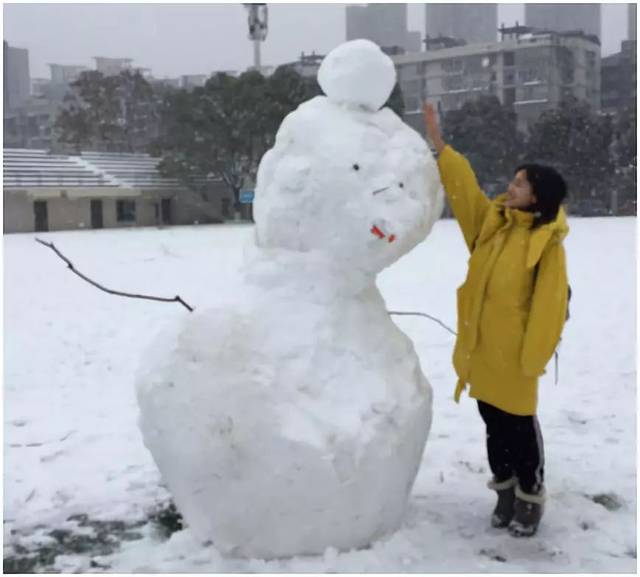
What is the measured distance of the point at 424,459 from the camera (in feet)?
14.2

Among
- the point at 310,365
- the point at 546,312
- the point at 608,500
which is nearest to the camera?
the point at 310,365

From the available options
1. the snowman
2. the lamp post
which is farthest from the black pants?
the lamp post

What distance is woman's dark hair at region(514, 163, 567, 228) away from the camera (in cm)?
329

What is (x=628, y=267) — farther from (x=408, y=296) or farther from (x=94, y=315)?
(x=94, y=315)

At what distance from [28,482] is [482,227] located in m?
2.47

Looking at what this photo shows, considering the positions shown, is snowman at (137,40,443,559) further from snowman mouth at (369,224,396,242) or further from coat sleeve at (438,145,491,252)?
coat sleeve at (438,145,491,252)

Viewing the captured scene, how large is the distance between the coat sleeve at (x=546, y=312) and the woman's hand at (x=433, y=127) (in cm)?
62

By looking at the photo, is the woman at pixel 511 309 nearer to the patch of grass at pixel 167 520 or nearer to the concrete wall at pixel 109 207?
the patch of grass at pixel 167 520

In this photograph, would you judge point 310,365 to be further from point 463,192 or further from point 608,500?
point 608,500

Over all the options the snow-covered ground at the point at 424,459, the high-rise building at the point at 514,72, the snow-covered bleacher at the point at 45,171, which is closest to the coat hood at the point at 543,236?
the snow-covered ground at the point at 424,459

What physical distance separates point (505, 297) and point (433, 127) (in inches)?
30.2

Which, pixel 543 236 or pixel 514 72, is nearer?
pixel 543 236

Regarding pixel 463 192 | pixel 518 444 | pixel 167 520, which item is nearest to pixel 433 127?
pixel 463 192

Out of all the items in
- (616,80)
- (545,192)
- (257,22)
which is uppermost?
(616,80)
